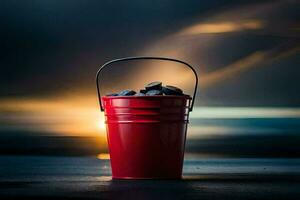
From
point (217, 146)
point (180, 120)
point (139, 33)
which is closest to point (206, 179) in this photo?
point (180, 120)

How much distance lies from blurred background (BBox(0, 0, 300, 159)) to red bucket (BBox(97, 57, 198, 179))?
1.81 metres

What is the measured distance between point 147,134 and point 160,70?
2006 mm

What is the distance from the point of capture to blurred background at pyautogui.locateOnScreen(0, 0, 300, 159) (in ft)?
17.5

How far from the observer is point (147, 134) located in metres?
3.41

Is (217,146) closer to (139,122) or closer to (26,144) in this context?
(26,144)

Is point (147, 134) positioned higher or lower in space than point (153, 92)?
lower

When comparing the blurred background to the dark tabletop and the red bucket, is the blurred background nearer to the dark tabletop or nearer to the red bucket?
the dark tabletop

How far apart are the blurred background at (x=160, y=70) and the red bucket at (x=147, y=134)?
181 centimetres

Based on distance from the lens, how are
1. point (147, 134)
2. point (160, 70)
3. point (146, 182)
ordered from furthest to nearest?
point (160, 70) → point (147, 134) → point (146, 182)

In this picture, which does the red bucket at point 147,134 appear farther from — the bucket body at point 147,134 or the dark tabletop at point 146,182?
the dark tabletop at point 146,182


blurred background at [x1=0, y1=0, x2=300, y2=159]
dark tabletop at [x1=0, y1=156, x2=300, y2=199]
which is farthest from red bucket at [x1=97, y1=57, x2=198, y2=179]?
blurred background at [x1=0, y1=0, x2=300, y2=159]

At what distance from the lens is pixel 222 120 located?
536cm

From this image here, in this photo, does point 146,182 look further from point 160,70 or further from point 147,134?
point 160,70

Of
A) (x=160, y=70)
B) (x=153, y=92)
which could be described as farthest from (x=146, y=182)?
(x=160, y=70)
